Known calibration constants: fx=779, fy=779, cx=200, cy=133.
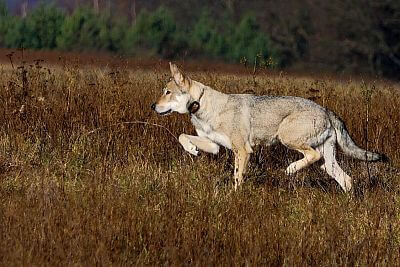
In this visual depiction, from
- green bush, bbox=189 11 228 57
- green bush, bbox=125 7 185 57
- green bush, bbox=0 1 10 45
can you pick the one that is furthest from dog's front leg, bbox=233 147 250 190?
green bush, bbox=0 1 10 45

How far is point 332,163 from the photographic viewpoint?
7.32 meters

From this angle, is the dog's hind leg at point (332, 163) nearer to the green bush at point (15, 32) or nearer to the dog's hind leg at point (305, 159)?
the dog's hind leg at point (305, 159)

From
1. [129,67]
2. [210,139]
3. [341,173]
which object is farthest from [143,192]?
[129,67]

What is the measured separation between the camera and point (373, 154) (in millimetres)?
7090

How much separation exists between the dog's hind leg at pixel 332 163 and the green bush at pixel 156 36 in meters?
6.66

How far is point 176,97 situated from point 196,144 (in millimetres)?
509

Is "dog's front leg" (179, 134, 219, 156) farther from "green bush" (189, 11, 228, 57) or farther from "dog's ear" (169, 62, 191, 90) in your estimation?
"green bush" (189, 11, 228, 57)

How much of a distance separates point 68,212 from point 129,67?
6.38 m

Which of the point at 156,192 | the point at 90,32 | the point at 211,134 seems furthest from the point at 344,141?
the point at 90,32

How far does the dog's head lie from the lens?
24.2 ft

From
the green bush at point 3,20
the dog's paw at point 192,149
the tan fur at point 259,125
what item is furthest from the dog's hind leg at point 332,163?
the green bush at point 3,20

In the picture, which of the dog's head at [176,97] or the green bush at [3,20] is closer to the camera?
the dog's head at [176,97]

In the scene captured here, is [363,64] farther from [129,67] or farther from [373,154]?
[373,154]

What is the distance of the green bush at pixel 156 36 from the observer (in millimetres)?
14359
